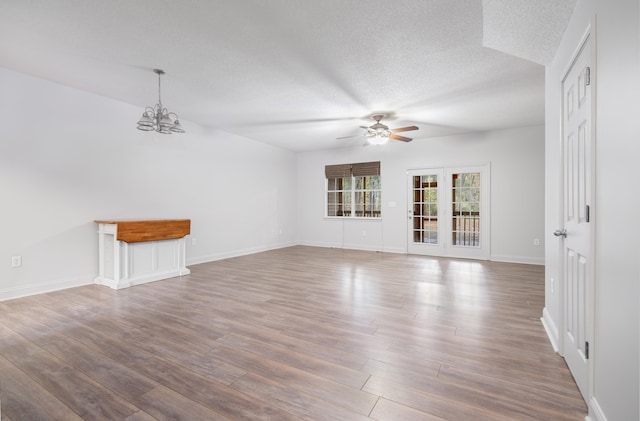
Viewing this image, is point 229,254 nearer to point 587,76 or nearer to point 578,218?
point 578,218

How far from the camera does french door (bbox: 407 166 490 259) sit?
6.19 meters

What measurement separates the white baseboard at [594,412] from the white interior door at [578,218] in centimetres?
11

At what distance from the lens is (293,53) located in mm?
2980

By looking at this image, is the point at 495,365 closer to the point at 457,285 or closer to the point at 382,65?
the point at 457,285

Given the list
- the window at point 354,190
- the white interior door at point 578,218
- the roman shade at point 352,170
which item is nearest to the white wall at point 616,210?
the white interior door at point 578,218

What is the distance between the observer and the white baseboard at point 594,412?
1353 mm

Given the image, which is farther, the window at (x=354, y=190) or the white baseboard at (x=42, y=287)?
the window at (x=354, y=190)

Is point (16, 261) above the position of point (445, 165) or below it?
below

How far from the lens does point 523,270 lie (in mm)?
5105

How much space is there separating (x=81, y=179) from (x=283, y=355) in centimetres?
388

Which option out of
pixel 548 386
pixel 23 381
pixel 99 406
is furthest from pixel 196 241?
pixel 548 386

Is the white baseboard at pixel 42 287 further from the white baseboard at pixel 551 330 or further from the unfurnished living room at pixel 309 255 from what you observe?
the white baseboard at pixel 551 330

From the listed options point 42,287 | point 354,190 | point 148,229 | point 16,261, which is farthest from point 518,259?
point 16,261

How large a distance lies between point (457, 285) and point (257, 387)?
3.22 meters
